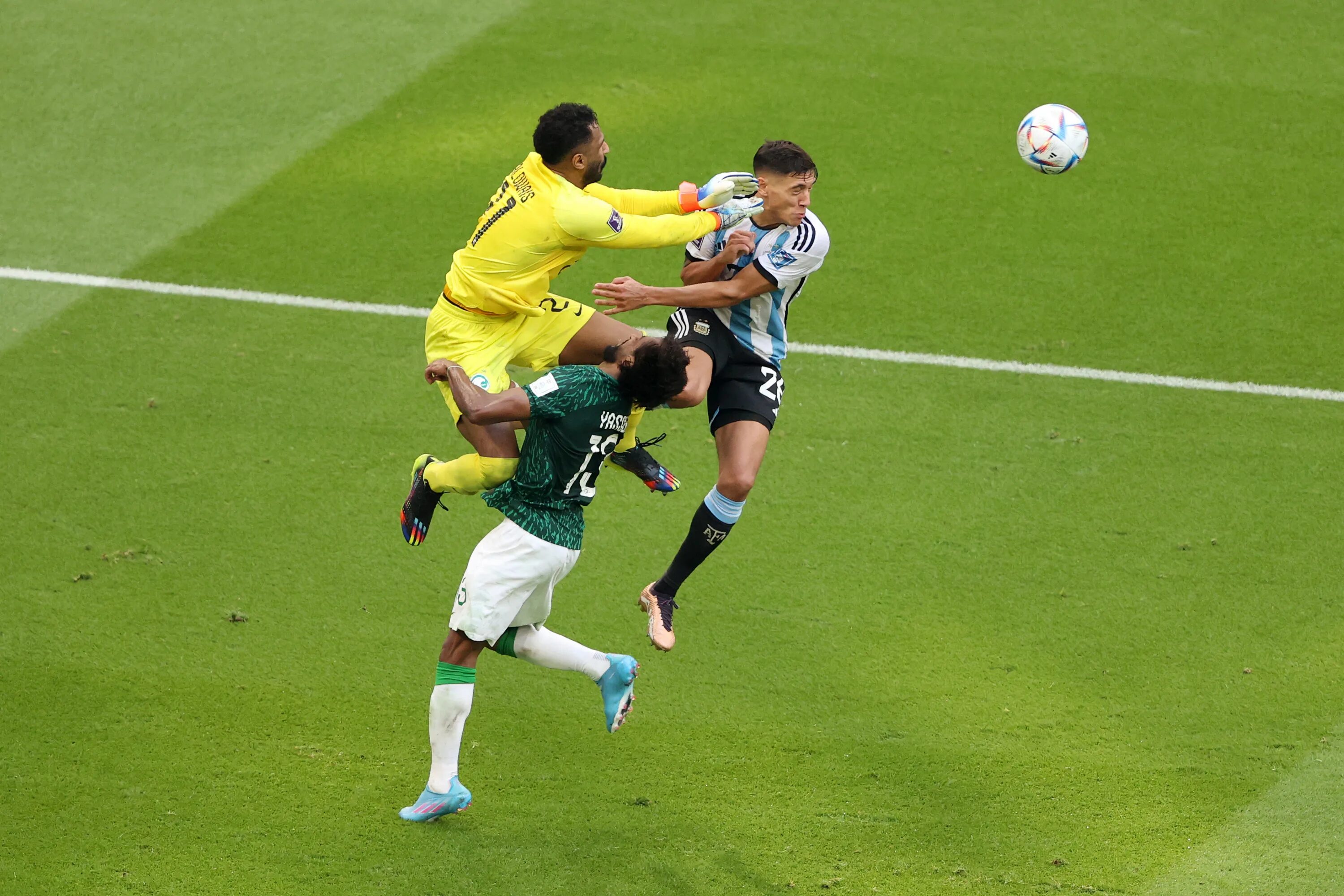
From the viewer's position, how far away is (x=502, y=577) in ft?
22.1

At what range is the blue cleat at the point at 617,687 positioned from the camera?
7.04 meters

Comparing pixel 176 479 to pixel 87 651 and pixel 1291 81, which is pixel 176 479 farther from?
pixel 1291 81

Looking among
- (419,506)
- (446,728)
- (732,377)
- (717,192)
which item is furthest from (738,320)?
(446,728)

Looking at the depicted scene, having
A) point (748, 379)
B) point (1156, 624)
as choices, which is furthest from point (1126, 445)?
point (748, 379)

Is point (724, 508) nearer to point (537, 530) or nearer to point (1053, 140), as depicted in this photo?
point (537, 530)

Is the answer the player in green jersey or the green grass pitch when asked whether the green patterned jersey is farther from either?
the green grass pitch

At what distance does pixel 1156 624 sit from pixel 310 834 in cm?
466

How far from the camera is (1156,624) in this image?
28.2 feet

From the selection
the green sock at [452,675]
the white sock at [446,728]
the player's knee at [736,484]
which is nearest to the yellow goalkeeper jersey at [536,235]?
the player's knee at [736,484]

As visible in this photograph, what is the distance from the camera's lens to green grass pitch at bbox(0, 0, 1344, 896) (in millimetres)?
7160

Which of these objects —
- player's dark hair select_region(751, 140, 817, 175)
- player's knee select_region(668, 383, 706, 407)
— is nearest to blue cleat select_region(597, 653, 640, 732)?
player's knee select_region(668, 383, 706, 407)

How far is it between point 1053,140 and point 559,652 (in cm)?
429

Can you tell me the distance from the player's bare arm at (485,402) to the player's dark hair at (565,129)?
1231mm

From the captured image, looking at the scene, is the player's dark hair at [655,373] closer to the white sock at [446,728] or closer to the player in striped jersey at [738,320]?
the player in striped jersey at [738,320]
